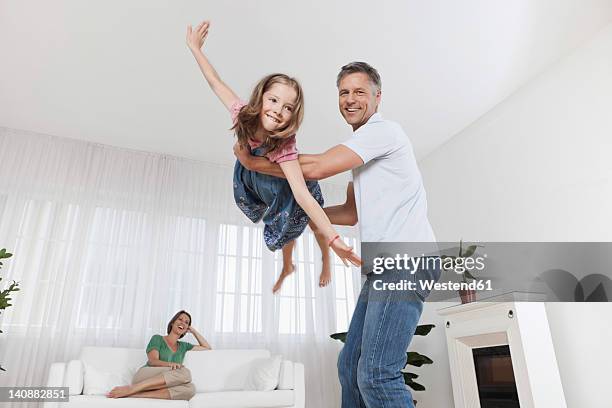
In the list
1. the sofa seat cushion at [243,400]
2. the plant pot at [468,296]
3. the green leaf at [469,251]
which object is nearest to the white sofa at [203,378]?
the sofa seat cushion at [243,400]

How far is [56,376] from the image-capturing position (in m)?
3.19

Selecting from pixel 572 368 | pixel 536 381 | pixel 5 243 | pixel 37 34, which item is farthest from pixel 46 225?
pixel 572 368

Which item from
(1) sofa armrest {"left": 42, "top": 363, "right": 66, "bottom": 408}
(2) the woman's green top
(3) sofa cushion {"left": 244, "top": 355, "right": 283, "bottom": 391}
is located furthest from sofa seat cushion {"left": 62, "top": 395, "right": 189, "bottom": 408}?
(3) sofa cushion {"left": 244, "top": 355, "right": 283, "bottom": 391}

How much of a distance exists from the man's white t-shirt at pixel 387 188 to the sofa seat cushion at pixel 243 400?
257 centimetres

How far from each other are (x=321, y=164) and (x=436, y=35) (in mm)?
2319

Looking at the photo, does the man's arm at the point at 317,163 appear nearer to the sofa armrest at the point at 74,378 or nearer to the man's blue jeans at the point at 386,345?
the man's blue jeans at the point at 386,345

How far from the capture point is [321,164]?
1.22 m

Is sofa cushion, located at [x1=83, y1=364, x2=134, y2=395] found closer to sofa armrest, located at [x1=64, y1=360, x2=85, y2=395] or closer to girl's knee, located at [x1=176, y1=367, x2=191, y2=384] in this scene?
sofa armrest, located at [x1=64, y1=360, x2=85, y2=395]

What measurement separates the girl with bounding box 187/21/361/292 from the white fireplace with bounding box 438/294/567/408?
213 cm

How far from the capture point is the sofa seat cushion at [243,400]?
10.6 feet

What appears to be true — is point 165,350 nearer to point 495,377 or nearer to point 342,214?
point 495,377

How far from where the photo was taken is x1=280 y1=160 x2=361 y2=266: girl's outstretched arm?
1.11m

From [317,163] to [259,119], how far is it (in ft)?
0.67

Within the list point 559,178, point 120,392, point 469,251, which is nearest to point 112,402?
point 120,392
